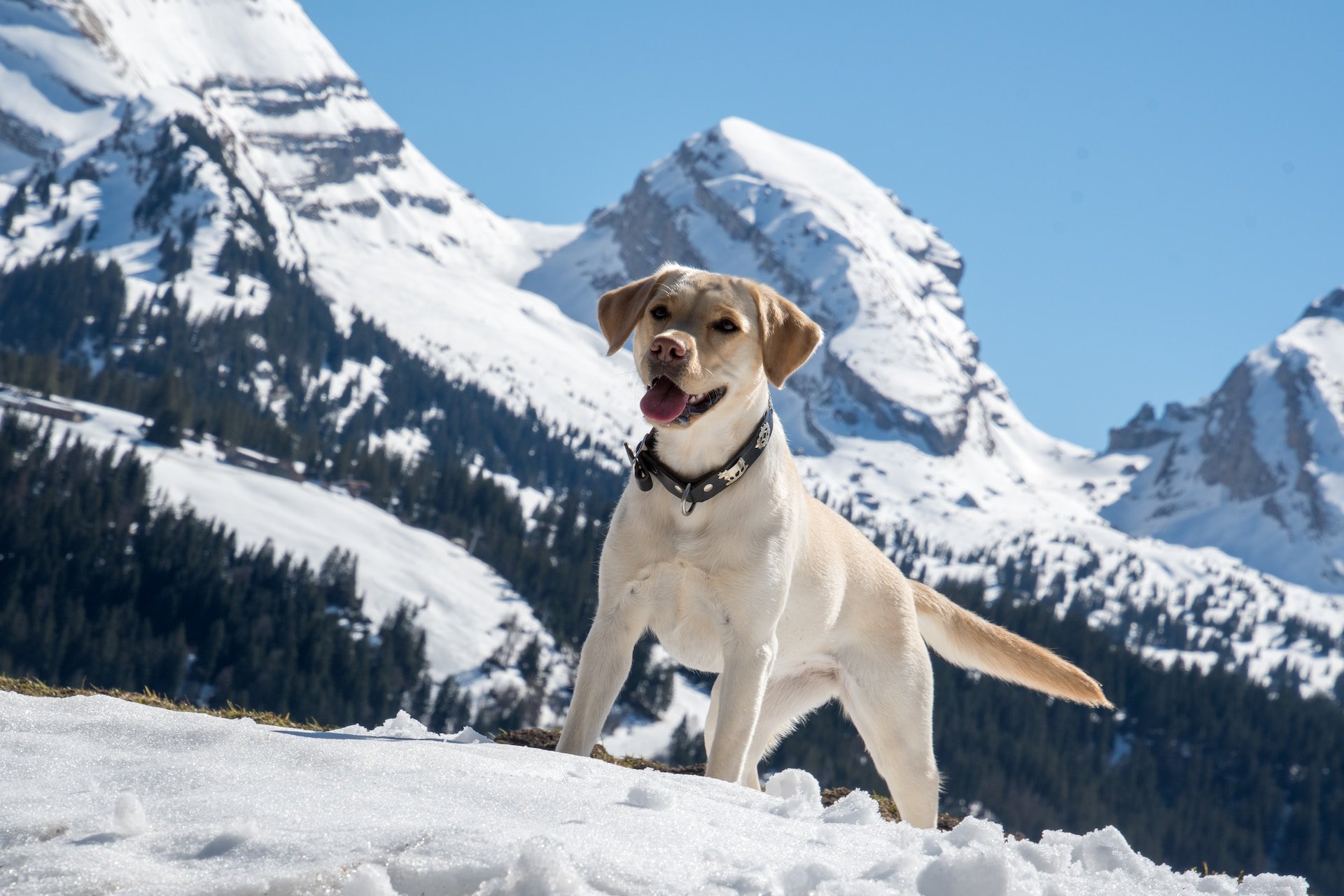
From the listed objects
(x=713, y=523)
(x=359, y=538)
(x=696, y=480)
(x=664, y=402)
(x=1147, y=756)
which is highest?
(x=664, y=402)

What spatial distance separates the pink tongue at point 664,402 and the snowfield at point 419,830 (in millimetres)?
1958

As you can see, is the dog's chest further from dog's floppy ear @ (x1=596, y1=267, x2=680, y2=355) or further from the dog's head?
dog's floppy ear @ (x1=596, y1=267, x2=680, y2=355)

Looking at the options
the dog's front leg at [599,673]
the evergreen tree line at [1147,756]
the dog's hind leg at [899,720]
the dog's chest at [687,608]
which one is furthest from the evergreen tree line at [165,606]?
the dog's chest at [687,608]

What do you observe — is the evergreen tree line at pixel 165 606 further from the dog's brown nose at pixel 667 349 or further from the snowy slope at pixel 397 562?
the dog's brown nose at pixel 667 349

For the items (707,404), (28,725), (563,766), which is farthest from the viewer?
(707,404)

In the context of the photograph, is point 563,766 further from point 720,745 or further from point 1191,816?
point 1191,816

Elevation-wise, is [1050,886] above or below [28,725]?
above

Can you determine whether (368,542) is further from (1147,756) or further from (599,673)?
(599,673)

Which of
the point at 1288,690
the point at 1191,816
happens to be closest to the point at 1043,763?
the point at 1191,816

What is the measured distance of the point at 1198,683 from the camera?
165 metres

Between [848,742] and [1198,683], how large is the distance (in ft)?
243

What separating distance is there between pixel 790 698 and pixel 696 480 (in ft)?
8.01

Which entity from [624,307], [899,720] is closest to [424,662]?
[899,720]

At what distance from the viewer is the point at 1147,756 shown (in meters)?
152
